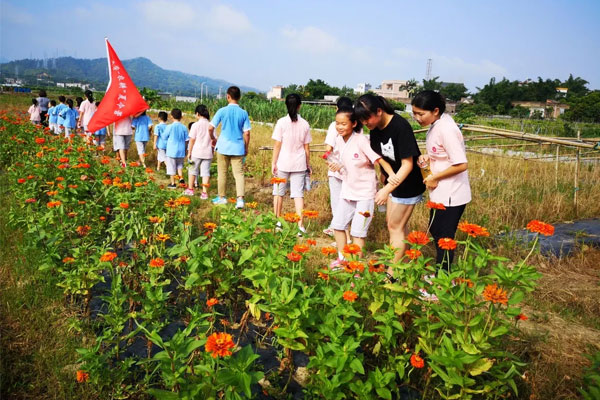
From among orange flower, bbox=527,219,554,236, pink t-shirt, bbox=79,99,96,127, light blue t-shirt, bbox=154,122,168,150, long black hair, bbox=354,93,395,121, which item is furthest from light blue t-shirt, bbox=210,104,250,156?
pink t-shirt, bbox=79,99,96,127

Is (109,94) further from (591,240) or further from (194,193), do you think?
(591,240)

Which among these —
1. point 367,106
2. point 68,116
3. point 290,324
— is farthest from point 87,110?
point 290,324

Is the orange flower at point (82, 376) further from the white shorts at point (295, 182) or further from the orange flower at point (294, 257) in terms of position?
the white shorts at point (295, 182)

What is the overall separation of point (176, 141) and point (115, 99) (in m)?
1.51

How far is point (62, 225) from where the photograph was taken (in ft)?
9.74

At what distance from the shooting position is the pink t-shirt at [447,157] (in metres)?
2.71

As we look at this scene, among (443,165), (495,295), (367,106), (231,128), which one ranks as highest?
(367,106)

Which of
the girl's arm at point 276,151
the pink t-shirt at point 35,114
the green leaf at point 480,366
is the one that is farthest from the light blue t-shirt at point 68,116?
the green leaf at point 480,366

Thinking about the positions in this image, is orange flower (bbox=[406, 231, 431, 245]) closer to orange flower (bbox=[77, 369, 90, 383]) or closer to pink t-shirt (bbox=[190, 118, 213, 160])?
orange flower (bbox=[77, 369, 90, 383])

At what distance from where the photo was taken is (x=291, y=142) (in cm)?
445

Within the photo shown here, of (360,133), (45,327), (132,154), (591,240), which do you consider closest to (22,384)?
(45,327)

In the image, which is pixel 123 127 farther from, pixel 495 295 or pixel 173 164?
pixel 495 295

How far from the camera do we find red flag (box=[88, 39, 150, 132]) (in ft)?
22.2

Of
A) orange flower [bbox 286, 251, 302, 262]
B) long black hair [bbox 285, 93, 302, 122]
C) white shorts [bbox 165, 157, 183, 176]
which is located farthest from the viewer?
white shorts [bbox 165, 157, 183, 176]
